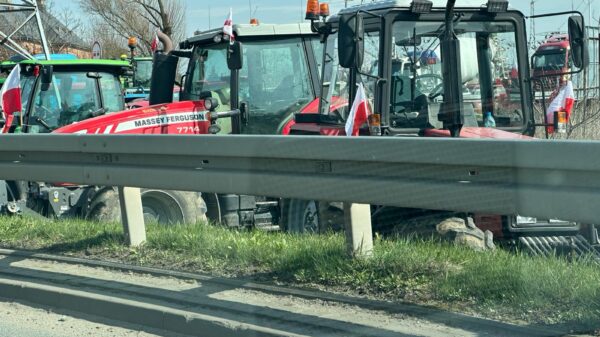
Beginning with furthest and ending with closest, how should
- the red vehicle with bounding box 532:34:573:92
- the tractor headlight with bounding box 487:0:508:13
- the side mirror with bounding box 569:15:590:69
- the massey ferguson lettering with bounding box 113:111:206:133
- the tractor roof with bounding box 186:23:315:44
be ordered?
the tractor roof with bounding box 186:23:315:44
the massey ferguson lettering with bounding box 113:111:206:133
the red vehicle with bounding box 532:34:573:92
the tractor headlight with bounding box 487:0:508:13
the side mirror with bounding box 569:15:590:69

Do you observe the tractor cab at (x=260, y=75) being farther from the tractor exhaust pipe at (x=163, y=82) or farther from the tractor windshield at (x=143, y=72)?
the tractor windshield at (x=143, y=72)

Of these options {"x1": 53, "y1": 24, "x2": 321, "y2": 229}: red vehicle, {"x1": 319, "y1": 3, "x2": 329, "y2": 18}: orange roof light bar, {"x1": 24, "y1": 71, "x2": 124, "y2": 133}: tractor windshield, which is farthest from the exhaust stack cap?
{"x1": 24, "y1": 71, "x2": 124, "y2": 133}: tractor windshield

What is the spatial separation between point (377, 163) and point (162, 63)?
6306 millimetres

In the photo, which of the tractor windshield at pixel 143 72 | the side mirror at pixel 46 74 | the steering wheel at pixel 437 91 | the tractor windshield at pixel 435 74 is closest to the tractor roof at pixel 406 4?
the tractor windshield at pixel 435 74

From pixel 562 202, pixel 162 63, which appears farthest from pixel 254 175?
pixel 162 63

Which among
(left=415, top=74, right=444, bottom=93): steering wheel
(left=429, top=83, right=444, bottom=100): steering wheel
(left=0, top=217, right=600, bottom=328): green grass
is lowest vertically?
(left=0, top=217, right=600, bottom=328): green grass

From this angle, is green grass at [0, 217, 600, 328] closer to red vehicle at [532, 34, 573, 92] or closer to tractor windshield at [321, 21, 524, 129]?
tractor windshield at [321, 21, 524, 129]

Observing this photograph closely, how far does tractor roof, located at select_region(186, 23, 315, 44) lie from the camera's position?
10.8 meters

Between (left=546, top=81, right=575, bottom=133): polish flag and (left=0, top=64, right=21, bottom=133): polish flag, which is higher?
(left=0, top=64, right=21, bottom=133): polish flag

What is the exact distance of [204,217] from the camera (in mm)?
9984

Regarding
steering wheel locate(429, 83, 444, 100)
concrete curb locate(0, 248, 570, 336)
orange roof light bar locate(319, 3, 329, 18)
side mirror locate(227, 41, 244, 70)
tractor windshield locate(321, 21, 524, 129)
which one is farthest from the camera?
side mirror locate(227, 41, 244, 70)

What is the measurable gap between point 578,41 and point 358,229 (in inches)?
113

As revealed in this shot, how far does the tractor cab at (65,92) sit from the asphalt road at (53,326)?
6123 mm

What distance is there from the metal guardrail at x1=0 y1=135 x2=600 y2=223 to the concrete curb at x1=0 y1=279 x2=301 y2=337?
110cm
